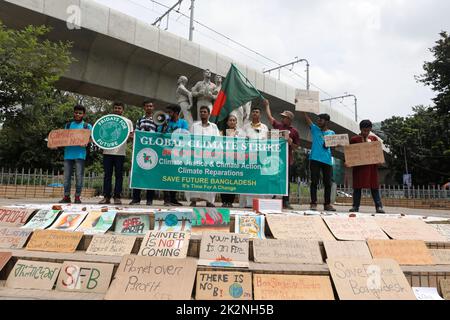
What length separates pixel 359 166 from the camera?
19.8 ft

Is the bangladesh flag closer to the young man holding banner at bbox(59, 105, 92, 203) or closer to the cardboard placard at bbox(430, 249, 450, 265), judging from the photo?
the young man holding banner at bbox(59, 105, 92, 203)

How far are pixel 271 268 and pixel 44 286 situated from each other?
1979 millimetres

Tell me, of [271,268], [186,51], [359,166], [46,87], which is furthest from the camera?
[186,51]

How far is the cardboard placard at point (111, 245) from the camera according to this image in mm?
3311

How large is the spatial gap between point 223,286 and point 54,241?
6.42 feet

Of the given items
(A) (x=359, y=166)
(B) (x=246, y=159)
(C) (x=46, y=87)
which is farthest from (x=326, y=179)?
(C) (x=46, y=87)

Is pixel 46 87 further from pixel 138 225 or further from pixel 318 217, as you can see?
pixel 318 217

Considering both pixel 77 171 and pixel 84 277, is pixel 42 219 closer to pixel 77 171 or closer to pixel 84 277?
pixel 84 277

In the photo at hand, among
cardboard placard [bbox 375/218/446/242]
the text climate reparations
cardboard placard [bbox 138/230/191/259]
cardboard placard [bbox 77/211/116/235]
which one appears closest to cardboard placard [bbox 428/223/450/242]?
cardboard placard [bbox 375/218/446/242]

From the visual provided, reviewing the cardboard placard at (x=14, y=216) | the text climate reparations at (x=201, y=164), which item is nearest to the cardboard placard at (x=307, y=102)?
the text climate reparations at (x=201, y=164)

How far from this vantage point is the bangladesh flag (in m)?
6.72

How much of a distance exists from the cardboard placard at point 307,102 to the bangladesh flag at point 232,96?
3.03 feet

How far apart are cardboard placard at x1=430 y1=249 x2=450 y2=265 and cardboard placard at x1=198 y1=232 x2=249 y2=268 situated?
207cm

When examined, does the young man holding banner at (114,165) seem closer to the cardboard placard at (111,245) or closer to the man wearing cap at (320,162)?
the cardboard placard at (111,245)
